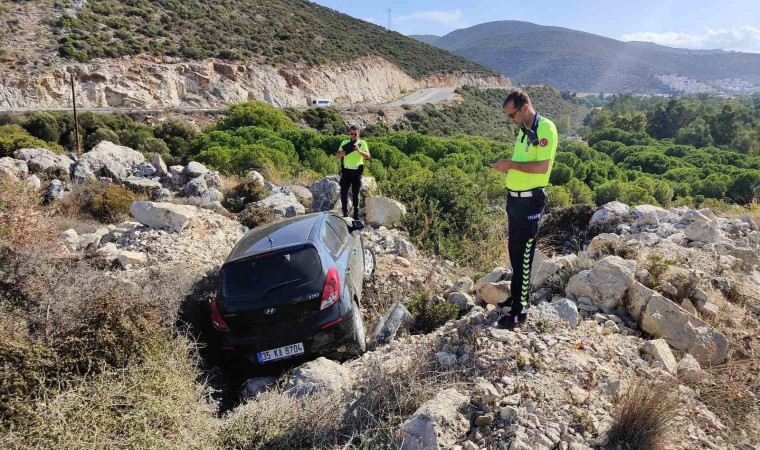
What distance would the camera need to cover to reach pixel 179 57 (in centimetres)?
3300

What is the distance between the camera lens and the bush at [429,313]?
16.2 ft

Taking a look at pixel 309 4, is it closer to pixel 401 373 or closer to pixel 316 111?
pixel 316 111

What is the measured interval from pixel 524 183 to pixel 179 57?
34.8 meters

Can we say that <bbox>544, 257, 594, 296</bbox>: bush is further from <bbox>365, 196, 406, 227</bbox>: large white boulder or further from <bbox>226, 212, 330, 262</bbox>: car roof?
<bbox>365, 196, 406, 227</bbox>: large white boulder

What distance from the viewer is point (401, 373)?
11.7 feet

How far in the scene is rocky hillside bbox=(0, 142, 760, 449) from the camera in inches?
116

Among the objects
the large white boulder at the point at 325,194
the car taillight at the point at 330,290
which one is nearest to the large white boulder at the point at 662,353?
the car taillight at the point at 330,290

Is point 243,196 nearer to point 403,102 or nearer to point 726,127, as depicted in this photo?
point 403,102

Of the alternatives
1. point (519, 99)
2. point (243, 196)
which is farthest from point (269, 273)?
point (243, 196)

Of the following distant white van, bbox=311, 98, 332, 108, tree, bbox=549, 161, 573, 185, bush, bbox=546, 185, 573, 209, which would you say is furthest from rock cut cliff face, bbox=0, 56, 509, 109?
bush, bbox=546, 185, 573, 209

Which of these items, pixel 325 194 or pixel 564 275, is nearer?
pixel 564 275

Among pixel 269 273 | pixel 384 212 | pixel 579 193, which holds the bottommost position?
pixel 579 193

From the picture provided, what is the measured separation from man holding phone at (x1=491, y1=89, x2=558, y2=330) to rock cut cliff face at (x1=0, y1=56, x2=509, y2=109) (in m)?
29.6

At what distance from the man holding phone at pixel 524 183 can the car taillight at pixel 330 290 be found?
4.91ft
